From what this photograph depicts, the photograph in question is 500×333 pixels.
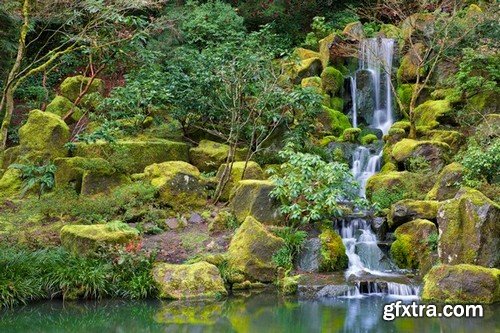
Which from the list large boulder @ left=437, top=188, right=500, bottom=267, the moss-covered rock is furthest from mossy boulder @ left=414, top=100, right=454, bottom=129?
large boulder @ left=437, top=188, right=500, bottom=267

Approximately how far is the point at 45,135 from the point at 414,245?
10172 millimetres

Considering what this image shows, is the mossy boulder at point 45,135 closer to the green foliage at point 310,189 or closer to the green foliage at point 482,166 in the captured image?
the green foliage at point 310,189

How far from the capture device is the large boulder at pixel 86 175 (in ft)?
48.8

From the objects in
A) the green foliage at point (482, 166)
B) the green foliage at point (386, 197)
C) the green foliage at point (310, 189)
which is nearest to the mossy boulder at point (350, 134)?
the green foliage at point (386, 197)

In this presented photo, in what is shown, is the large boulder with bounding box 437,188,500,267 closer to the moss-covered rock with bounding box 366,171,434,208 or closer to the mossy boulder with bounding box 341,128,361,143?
the moss-covered rock with bounding box 366,171,434,208

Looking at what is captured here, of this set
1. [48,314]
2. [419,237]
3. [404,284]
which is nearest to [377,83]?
[419,237]

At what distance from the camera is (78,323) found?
32.0ft

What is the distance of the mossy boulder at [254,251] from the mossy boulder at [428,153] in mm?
5786

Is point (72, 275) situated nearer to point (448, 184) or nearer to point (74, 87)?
point (448, 184)

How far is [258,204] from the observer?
1360 centimetres

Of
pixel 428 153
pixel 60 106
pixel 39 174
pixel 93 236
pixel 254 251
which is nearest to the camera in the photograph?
pixel 93 236

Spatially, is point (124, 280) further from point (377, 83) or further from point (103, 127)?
point (377, 83)

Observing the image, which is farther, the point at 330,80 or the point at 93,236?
the point at 330,80

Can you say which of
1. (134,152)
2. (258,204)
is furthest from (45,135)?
(258,204)
